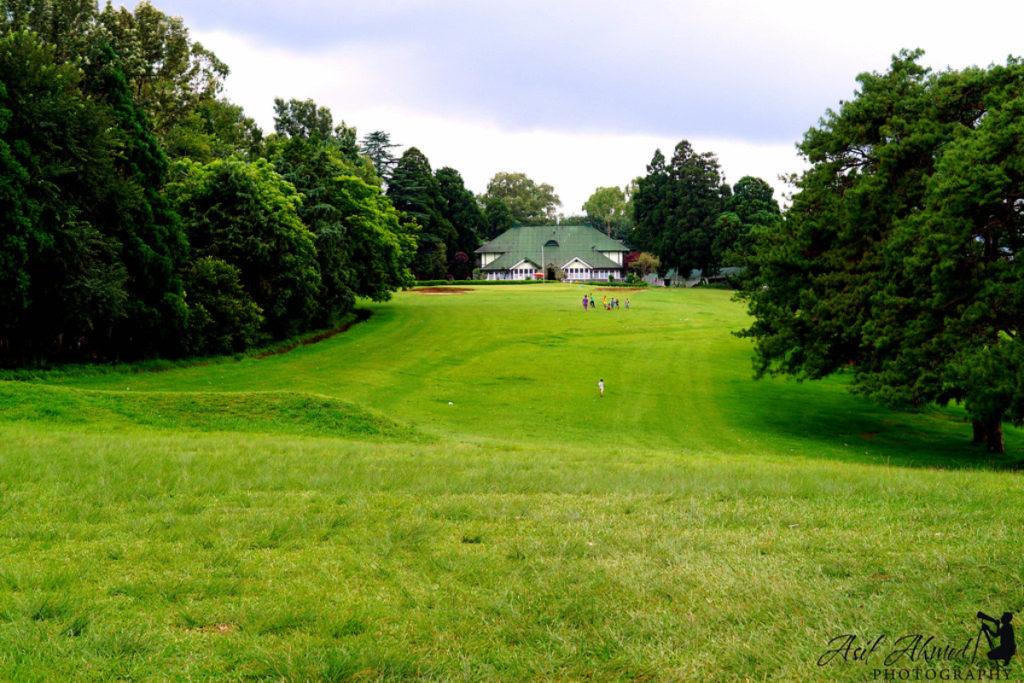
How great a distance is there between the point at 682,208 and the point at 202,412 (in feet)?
288

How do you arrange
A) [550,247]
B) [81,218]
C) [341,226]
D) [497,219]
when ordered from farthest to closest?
1. [497,219]
2. [550,247]
3. [341,226]
4. [81,218]

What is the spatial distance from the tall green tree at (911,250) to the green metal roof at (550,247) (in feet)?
272

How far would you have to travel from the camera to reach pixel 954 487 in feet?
35.1

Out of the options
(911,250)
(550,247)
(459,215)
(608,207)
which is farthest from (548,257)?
(911,250)

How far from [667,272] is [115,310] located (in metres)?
89.7

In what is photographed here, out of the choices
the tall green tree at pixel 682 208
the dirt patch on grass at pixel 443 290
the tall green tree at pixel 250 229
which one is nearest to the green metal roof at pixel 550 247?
the tall green tree at pixel 682 208

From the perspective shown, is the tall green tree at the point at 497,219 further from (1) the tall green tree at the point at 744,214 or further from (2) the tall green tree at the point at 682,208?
(1) the tall green tree at the point at 744,214

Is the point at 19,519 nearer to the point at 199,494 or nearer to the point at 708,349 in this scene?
the point at 199,494

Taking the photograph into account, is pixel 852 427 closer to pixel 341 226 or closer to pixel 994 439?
pixel 994 439

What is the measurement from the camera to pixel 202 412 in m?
21.5

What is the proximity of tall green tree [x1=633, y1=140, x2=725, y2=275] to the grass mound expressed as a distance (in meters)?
79.8

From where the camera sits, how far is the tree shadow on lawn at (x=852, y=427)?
25484 millimetres

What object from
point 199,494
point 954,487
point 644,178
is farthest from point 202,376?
point 644,178

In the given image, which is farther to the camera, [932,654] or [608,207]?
[608,207]
